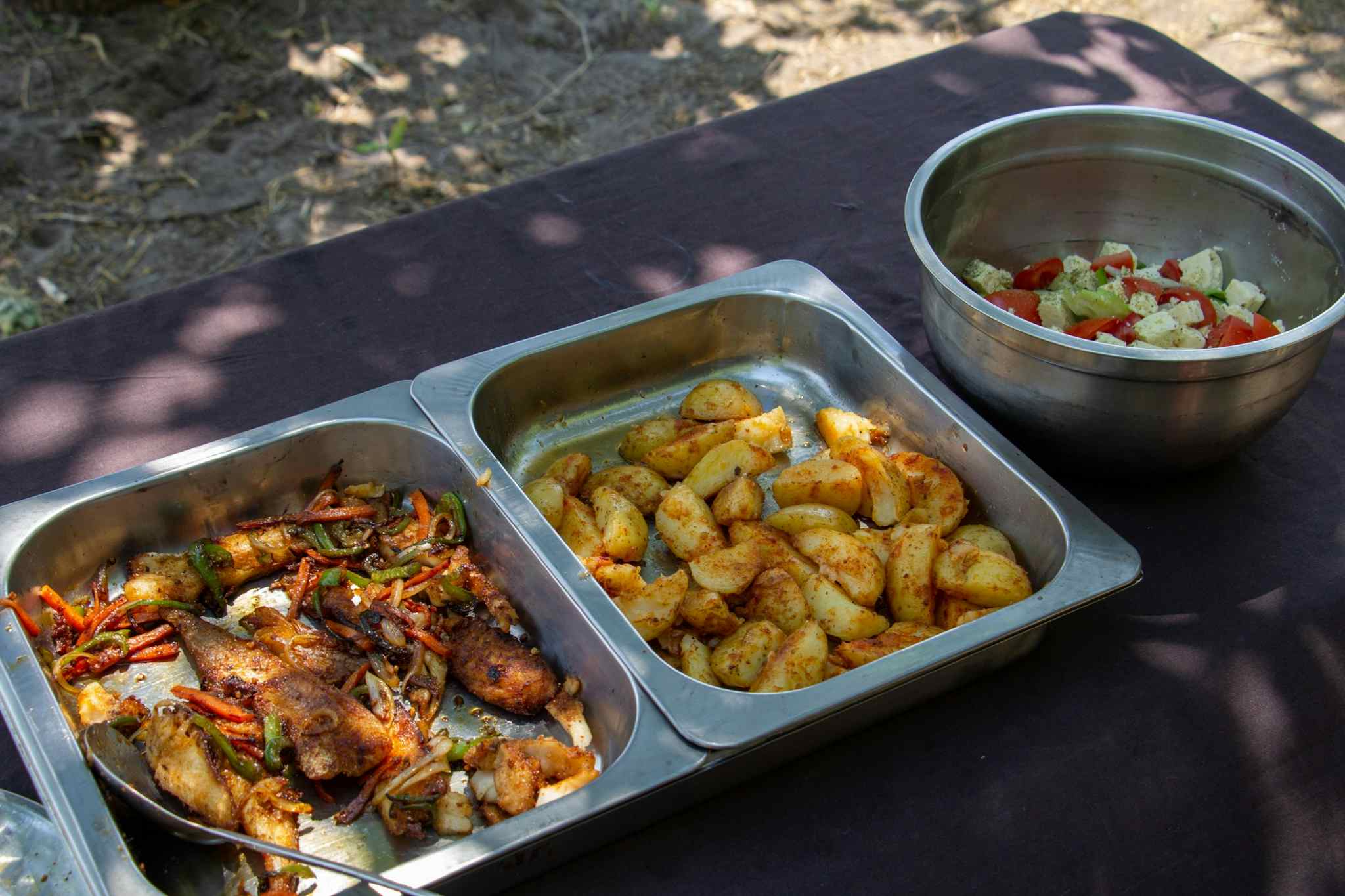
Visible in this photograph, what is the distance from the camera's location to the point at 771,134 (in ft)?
8.98

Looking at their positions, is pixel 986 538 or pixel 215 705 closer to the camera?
pixel 215 705

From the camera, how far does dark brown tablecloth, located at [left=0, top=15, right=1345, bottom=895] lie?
1.39m

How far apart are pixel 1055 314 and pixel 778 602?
2.42ft

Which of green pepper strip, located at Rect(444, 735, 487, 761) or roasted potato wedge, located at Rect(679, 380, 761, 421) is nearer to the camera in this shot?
green pepper strip, located at Rect(444, 735, 487, 761)

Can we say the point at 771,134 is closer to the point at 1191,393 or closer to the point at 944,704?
the point at 1191,393

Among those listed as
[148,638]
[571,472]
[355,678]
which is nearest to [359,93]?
[571,472]

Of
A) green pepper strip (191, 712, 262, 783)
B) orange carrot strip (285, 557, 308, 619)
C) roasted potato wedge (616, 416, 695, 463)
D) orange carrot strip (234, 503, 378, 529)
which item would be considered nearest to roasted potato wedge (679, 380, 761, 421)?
roasted potato wedge (616, 416, 695, 463)

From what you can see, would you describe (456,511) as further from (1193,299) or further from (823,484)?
(1193,299)

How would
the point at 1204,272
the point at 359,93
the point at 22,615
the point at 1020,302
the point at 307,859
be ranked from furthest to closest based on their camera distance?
1. the point at 359,93
2. the point at 1204,272
3. the point at 1020,302
4. the point at 22,615
5. the point at 307,859

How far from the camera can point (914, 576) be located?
162 cm

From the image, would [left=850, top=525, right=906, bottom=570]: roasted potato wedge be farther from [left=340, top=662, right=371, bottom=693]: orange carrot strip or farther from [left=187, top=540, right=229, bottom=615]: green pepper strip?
[left=187, top=540, right=229, bottom=615]: green pepper strip

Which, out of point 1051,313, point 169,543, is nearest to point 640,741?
point 169,543

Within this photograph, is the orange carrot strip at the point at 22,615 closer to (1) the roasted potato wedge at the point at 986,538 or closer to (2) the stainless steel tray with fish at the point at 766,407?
(2) the stainless steel tray with fish at the point at 766,407

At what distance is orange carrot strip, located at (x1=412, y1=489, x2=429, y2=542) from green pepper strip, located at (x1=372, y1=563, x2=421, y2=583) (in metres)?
0.05
